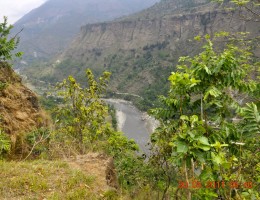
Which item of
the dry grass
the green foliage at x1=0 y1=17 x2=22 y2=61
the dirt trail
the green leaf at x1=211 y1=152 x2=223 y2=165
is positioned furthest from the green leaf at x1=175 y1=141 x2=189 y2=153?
the green foliage at x1=0 y1=17 x2=22 y2=61

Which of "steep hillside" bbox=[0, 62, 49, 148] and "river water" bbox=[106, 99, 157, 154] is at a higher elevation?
"steep hillside" bbox=[0, 62, 49, 148]

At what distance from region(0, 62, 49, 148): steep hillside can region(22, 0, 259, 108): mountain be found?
69414mm

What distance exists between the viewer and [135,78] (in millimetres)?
109750

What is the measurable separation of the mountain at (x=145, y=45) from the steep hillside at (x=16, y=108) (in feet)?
228

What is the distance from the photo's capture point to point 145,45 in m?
129

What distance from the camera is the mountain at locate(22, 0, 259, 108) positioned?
99.4 metres

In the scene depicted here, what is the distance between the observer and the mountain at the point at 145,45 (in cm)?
9941

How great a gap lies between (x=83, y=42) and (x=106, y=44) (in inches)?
818

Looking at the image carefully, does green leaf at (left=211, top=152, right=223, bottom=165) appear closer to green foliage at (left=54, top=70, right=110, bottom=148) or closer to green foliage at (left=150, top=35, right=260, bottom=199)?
green foliage at (left=150, top=35, right=260, bottom=199)

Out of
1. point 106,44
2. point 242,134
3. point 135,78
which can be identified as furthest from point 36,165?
point 106,44

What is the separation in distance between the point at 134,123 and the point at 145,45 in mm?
64198

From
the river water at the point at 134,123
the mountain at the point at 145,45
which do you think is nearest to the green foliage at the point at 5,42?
the river water at the point at 134,123

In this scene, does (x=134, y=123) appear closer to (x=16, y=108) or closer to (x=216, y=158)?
(x=16, y=108)

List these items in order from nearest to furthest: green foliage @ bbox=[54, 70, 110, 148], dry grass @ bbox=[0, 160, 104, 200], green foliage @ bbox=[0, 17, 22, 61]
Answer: dry grass @ bbox=[0, 160, 104, 200] < green foliage @ bbox=[0, 17, 22, 61] < green foliage @ bbox=[54, 70, 110, 148]
